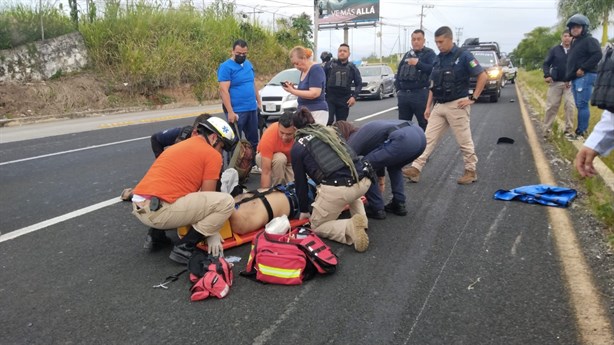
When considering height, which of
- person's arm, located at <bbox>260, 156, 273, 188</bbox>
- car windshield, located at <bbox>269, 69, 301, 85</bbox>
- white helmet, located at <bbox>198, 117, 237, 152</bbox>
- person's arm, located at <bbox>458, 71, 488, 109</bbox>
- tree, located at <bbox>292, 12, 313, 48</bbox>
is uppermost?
tree, located at <bbox>292, 12, 313, 48</bbox>

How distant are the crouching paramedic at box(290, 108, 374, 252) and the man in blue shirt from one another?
7.99 feet

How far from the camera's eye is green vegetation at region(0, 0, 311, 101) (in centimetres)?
1745

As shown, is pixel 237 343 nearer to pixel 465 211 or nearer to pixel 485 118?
pixel 465 211

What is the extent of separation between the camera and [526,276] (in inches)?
130

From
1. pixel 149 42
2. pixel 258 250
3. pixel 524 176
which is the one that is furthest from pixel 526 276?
pixel 149 42

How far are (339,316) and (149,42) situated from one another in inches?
747

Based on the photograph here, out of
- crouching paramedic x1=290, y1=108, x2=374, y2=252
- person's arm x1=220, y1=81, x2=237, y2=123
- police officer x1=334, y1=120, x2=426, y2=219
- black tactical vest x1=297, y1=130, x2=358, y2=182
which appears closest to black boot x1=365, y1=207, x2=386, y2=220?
police officer x1=334, y1=120, x2=426, y2=219

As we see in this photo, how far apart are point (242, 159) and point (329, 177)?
1.65m

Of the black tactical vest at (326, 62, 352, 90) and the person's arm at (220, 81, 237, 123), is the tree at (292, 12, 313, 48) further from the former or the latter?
the person's arm at (220, 81, 237, 123)

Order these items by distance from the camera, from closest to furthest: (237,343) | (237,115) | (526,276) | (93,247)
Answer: (237,343), (526,276), (93,247), (237,115)

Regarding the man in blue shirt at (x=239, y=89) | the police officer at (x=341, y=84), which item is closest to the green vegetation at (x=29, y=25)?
the man in blue shirt at (x=239, y=89)

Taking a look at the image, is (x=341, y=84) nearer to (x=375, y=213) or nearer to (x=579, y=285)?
(x=375, y=213)

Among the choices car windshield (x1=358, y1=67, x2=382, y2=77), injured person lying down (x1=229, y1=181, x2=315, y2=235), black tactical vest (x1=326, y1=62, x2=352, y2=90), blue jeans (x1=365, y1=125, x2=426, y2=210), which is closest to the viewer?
injured person lying down (x1=229, y1=181, x2=315, y2=235)

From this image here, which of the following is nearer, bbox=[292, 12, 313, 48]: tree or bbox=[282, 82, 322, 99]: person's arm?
bbox=[282, 82, 322, 99]: person's arm
